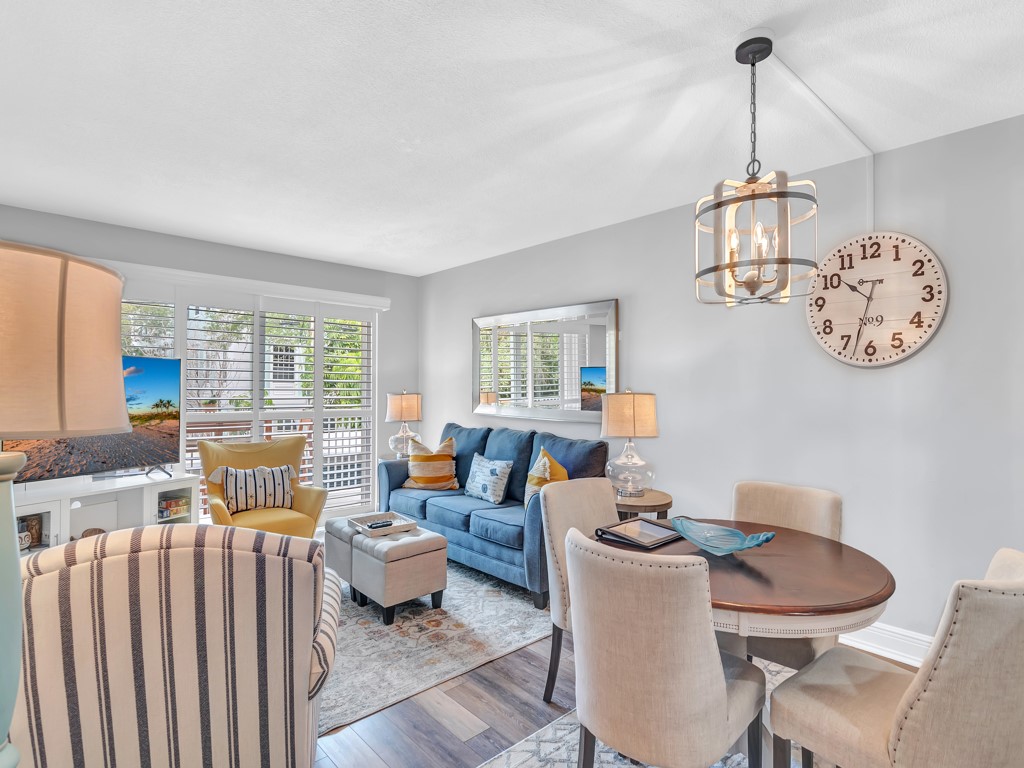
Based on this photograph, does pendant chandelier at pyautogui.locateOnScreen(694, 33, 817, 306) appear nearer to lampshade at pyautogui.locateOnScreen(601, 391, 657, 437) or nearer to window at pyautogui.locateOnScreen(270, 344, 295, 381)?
lampshade at pyautogui.locateOnScreen(601, 391, 657, 437)

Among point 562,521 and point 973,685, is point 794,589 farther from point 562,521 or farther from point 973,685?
point 562,521

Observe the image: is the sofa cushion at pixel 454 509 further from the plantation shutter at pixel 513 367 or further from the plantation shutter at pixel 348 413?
the plantation shutter at pixel 348 413

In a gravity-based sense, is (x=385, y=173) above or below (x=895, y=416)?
above

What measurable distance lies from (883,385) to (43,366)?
331 cm

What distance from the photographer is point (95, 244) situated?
156 inches

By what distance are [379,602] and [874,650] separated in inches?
106

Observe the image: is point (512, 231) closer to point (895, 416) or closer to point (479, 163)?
point (479, 163)

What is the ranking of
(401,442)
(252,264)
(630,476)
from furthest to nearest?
(401,442) < (252,264) < (630,476)

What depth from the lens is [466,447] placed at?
4.78 m

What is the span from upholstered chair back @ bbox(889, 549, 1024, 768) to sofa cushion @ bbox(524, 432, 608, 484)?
253 cm

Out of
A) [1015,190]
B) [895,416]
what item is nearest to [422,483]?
[895,416]

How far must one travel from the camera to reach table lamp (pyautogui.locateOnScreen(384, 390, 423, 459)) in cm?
525

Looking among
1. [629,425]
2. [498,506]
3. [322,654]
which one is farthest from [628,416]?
[322,654]

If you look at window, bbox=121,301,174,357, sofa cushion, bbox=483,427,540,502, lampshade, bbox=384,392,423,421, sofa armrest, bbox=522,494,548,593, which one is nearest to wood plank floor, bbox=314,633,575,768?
sofa armrest, bbox=522,494,548,593
